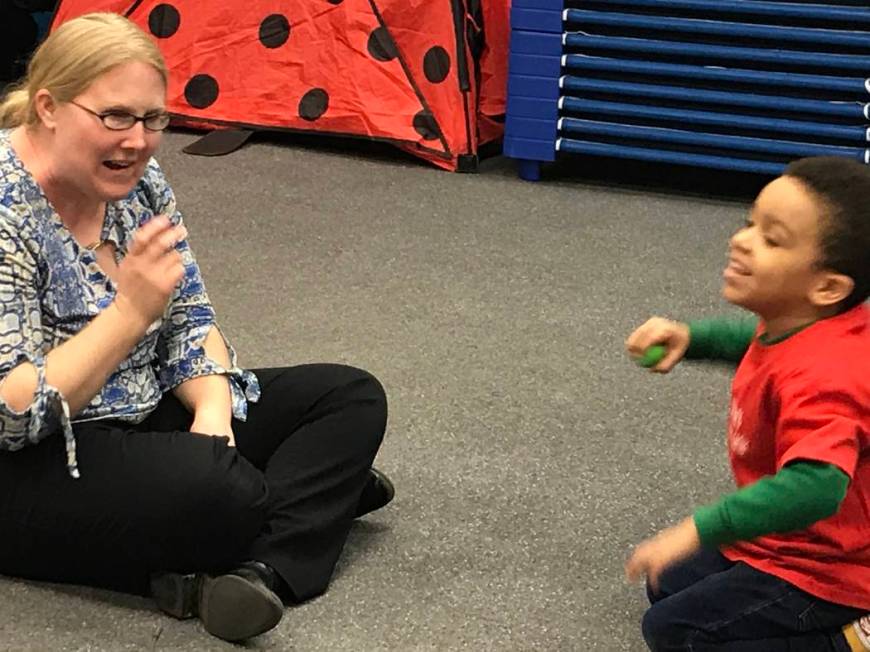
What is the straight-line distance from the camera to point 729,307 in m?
2.21

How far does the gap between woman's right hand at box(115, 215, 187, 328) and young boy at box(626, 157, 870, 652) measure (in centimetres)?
52

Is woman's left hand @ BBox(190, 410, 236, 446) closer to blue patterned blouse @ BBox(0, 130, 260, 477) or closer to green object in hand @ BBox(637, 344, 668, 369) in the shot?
blue patterned blouse @ BBox(0, 130, 260, 477)

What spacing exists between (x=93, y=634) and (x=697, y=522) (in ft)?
2.14

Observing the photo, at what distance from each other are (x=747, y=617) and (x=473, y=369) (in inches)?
34.0

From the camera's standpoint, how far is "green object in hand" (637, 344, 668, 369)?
1171mm

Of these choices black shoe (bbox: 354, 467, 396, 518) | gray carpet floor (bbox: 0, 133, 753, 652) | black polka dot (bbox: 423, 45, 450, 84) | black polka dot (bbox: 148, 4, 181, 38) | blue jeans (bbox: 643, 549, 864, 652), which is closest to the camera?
blue jeans (bbox: 643, 549, 864, 652)

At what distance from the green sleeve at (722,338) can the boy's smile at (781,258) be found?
10cm

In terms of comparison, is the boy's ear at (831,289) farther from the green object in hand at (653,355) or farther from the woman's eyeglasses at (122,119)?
the woman's eyeglasses at (122,119)

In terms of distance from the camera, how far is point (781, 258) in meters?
1.02

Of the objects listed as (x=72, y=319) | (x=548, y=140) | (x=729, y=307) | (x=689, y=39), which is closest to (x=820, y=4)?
(x=689, y=39)

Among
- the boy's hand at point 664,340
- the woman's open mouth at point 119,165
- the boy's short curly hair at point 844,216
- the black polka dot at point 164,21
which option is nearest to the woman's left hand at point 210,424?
the woman's open mouth at point 119,165

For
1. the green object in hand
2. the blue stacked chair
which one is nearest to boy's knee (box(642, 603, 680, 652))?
the green object in hand

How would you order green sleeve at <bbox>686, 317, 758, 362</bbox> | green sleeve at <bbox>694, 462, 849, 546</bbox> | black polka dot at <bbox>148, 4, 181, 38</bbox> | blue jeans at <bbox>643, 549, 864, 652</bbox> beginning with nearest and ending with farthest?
green sleeve at <bbox>694, 462, 849, 546</bbox>, blue jeans at <bbox>643, 549, 864, 652</bbox>, green sleeve at <bbox>686, 317, 758, 362</bbox>, black polka dot at <bbox>148, 4, 181, 38</bbox>

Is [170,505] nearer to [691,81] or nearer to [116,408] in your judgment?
[116,408]
